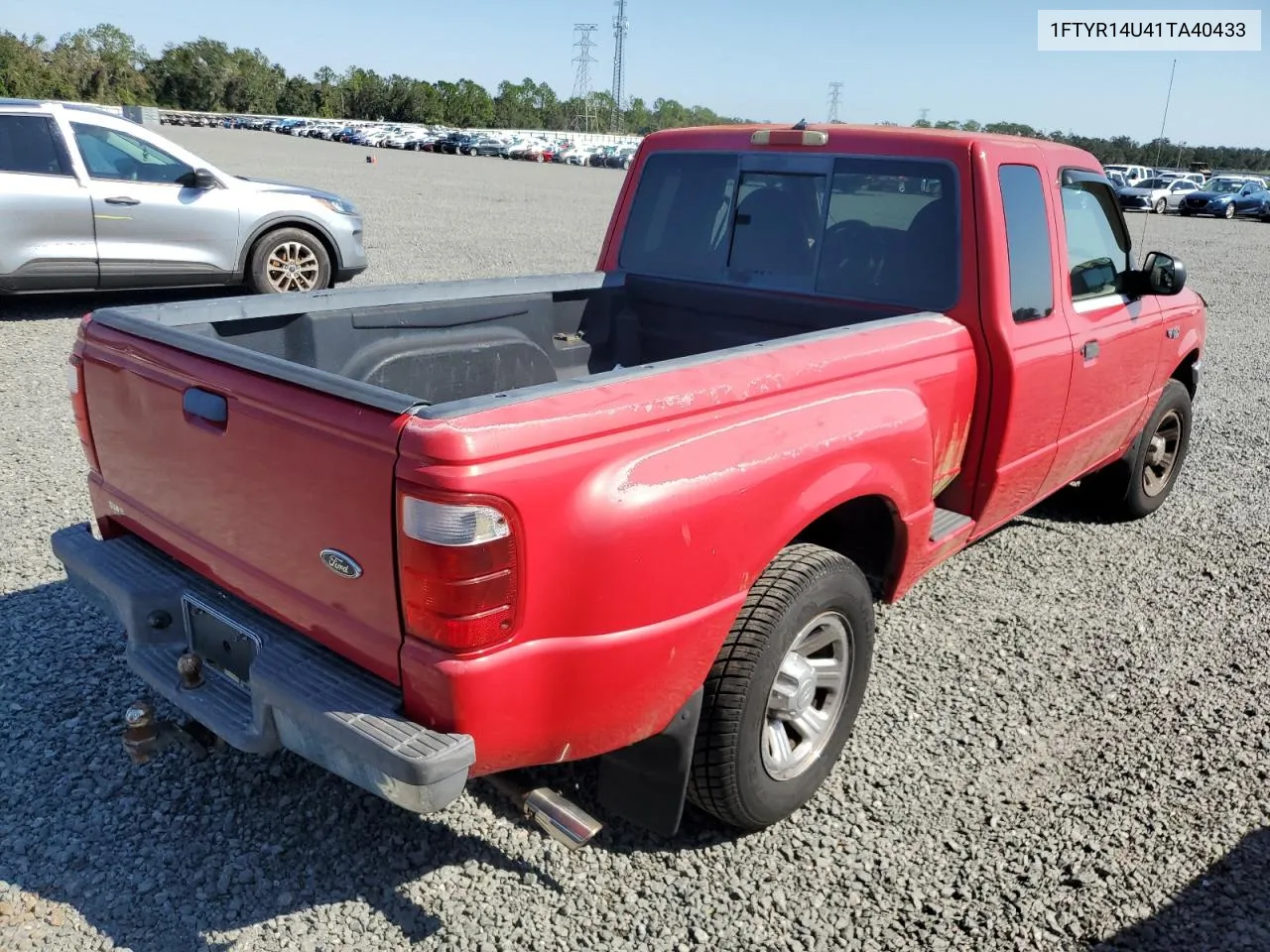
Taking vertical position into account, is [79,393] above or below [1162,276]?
below

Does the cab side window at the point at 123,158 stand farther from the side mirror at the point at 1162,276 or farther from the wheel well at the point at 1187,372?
the wheel well at the point at 1187,372

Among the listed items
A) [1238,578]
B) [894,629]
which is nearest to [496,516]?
[894,629]

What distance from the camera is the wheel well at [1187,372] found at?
5461 millimetres

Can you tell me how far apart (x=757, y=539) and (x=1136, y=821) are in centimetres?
167

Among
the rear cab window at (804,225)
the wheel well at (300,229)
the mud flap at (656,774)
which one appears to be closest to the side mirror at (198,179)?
the wheel well at (300,229)

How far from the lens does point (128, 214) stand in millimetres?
8547

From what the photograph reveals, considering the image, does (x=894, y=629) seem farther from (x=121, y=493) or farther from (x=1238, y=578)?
(x=121, y=493)

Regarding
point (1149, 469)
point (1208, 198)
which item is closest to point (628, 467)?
point (1149, 469)

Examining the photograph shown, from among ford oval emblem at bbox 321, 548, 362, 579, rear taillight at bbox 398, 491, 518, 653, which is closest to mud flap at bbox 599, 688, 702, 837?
rear taillight at bbox 398, 491, 518, 653

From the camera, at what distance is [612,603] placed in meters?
2.20

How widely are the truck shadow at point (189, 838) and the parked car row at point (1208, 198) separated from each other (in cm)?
3545

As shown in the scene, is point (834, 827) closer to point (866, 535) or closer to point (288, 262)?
point (866, 535)

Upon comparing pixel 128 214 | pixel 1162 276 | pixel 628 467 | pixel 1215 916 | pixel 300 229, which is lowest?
pixel 1215 916

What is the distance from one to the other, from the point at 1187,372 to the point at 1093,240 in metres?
1.71
